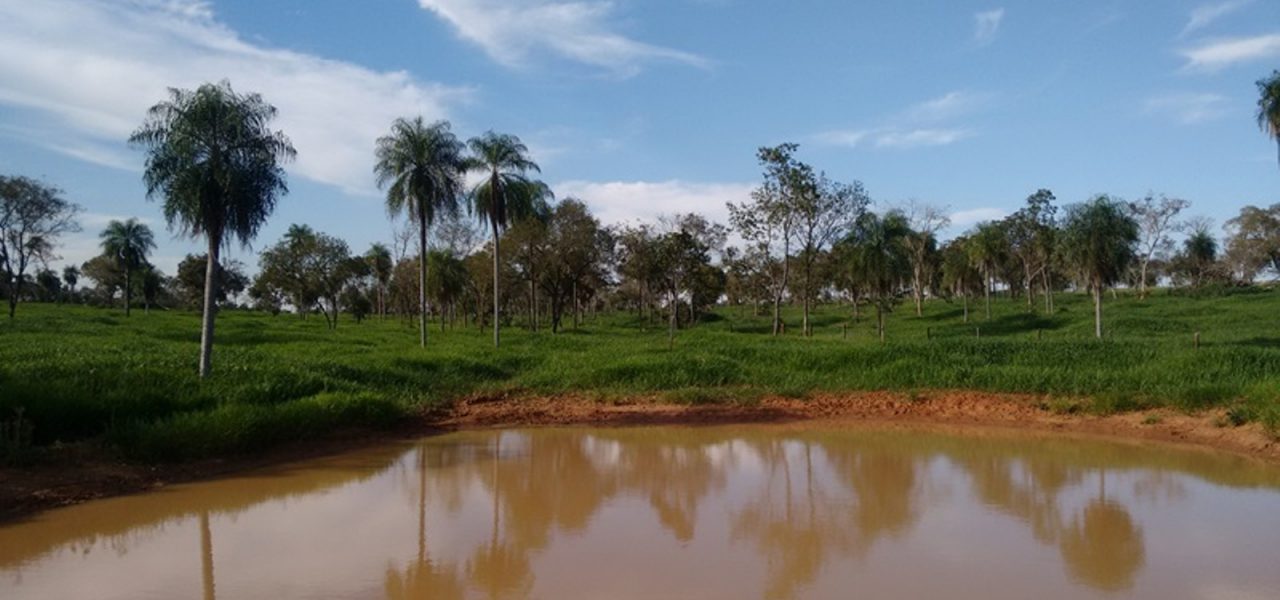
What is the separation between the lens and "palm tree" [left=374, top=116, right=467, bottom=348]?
83.4ft

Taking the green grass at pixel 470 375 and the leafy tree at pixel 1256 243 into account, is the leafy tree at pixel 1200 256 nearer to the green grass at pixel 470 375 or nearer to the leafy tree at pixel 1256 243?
the leafy tree at pixel 1256 243

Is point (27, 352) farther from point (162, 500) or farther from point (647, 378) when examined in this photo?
point (647, 378)

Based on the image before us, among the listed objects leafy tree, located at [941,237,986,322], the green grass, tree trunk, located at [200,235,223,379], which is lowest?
the green grass

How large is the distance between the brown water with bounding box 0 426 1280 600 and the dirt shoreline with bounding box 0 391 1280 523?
722 mm

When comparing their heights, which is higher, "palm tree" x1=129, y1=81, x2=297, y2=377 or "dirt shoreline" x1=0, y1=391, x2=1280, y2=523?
"palm tree" x1=129, y1=81, x2=297, y2=377

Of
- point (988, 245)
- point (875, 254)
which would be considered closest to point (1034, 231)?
point (988, 245)

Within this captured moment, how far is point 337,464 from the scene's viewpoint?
13.6m

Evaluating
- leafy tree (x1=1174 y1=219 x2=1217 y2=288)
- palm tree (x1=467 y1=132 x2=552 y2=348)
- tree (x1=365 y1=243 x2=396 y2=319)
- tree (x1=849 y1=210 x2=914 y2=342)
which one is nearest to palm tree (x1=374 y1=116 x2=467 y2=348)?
palm tree (x1=467 y1=132 x2=552 y2=348)

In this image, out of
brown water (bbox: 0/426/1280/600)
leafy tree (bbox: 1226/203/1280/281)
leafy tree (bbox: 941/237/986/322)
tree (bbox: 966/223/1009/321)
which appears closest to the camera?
brown water (bbox: 0/426/1280/600)

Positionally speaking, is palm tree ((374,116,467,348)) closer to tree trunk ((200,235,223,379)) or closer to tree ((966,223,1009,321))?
tree trunk ((200,235,223,379))

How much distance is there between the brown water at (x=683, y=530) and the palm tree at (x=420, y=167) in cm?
1282

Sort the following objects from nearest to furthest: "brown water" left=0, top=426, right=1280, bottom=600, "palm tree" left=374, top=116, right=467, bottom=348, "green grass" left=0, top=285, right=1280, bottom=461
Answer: "brown water" left=0, top=426, right=1280, bottom=600
"green grass" left=0, top=285, right=1280, bottom=461
"palm tree" left=374, top=116, right=467, bottom=348

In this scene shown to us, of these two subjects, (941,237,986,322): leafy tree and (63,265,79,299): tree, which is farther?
(63,265,79,299): tree

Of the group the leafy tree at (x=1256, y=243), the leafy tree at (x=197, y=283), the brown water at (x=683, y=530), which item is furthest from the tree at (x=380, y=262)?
the leafy tree at (x=1256, y=243)
